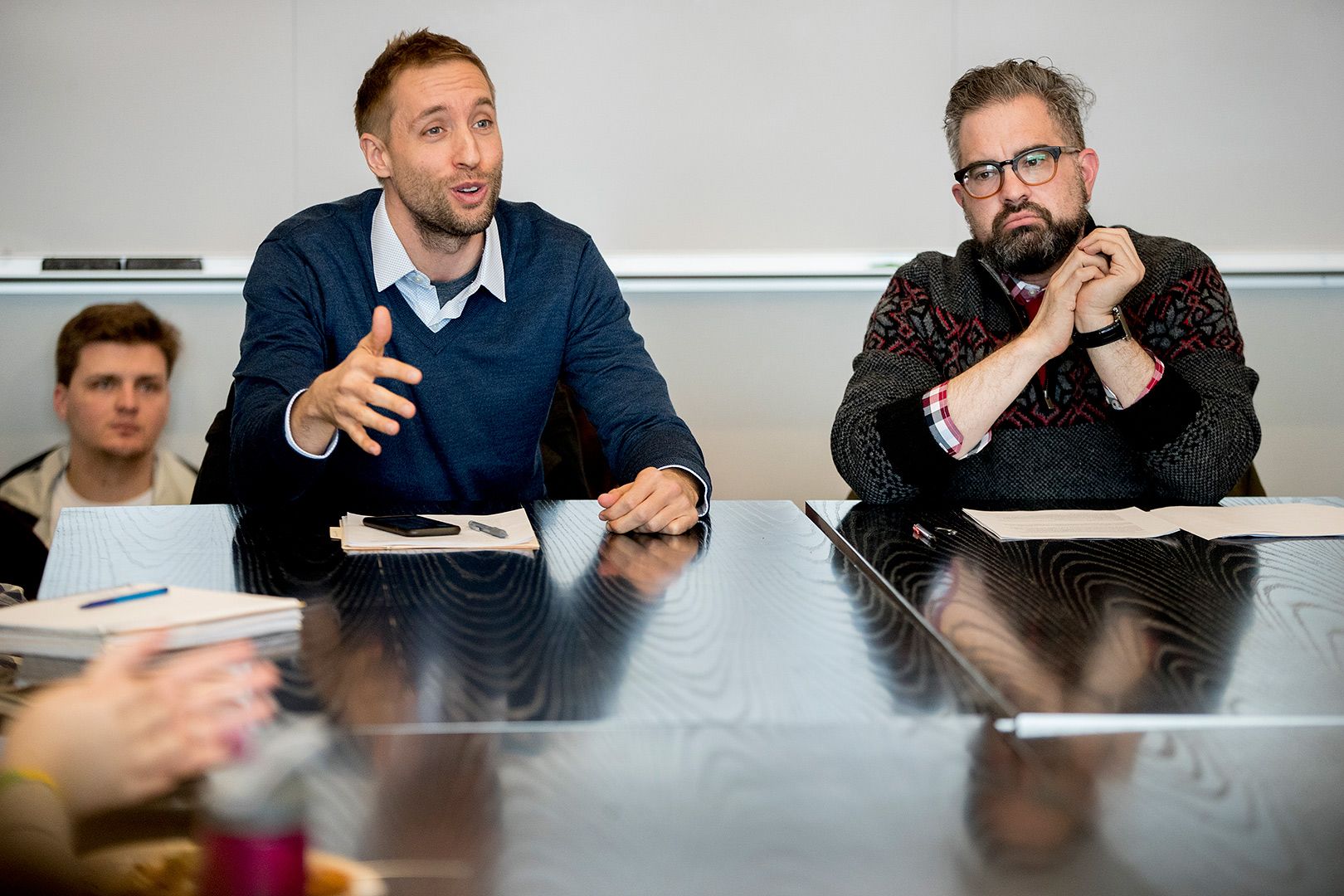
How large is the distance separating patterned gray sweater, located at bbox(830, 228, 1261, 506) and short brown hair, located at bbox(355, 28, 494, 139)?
86cm

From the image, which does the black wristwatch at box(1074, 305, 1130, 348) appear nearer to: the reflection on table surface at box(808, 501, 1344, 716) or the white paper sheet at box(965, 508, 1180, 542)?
the white paper sheet at box(965, 508, 1180, 542)

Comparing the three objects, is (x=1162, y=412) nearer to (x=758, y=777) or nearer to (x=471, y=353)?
(x=471, y=353)

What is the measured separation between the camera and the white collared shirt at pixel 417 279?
206 centimetres

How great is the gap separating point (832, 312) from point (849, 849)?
302 cm

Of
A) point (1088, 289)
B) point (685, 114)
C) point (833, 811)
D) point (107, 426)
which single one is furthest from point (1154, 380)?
point (107, 426)

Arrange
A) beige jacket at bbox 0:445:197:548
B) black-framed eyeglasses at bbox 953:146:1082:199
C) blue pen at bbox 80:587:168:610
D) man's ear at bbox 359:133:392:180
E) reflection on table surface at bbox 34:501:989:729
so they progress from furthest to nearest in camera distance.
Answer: beige jacket at bbox 0:445:197:548, man's ear at bbox 359:133:392:180, black-framed eyeglasses at bbox 953:146:1082:199, blue pen at bbox 80:587:168:610, reflection on table surface at bbox 34:501:989:729

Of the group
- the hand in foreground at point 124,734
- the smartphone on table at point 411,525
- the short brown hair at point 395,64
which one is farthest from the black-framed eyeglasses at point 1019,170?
the hand in foreground at point 124,734

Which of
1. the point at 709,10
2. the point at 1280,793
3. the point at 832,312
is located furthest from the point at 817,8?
the point at 1280,793

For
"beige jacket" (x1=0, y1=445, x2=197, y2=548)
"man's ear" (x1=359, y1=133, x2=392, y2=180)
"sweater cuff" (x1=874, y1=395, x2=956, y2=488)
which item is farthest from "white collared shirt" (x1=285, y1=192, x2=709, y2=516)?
"beige jacket" (x1=0, y1=445, x2=197, y2=548)

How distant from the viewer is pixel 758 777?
2.69 ft

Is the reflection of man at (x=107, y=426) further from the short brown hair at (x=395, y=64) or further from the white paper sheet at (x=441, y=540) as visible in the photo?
the white paper sheet at (x=441, y=540)

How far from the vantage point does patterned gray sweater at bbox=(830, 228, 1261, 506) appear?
191 cm

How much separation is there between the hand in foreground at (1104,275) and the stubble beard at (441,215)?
962 mm

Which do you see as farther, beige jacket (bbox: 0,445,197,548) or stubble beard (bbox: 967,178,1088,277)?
beige jacket (bbox: 0,445,197,548)
